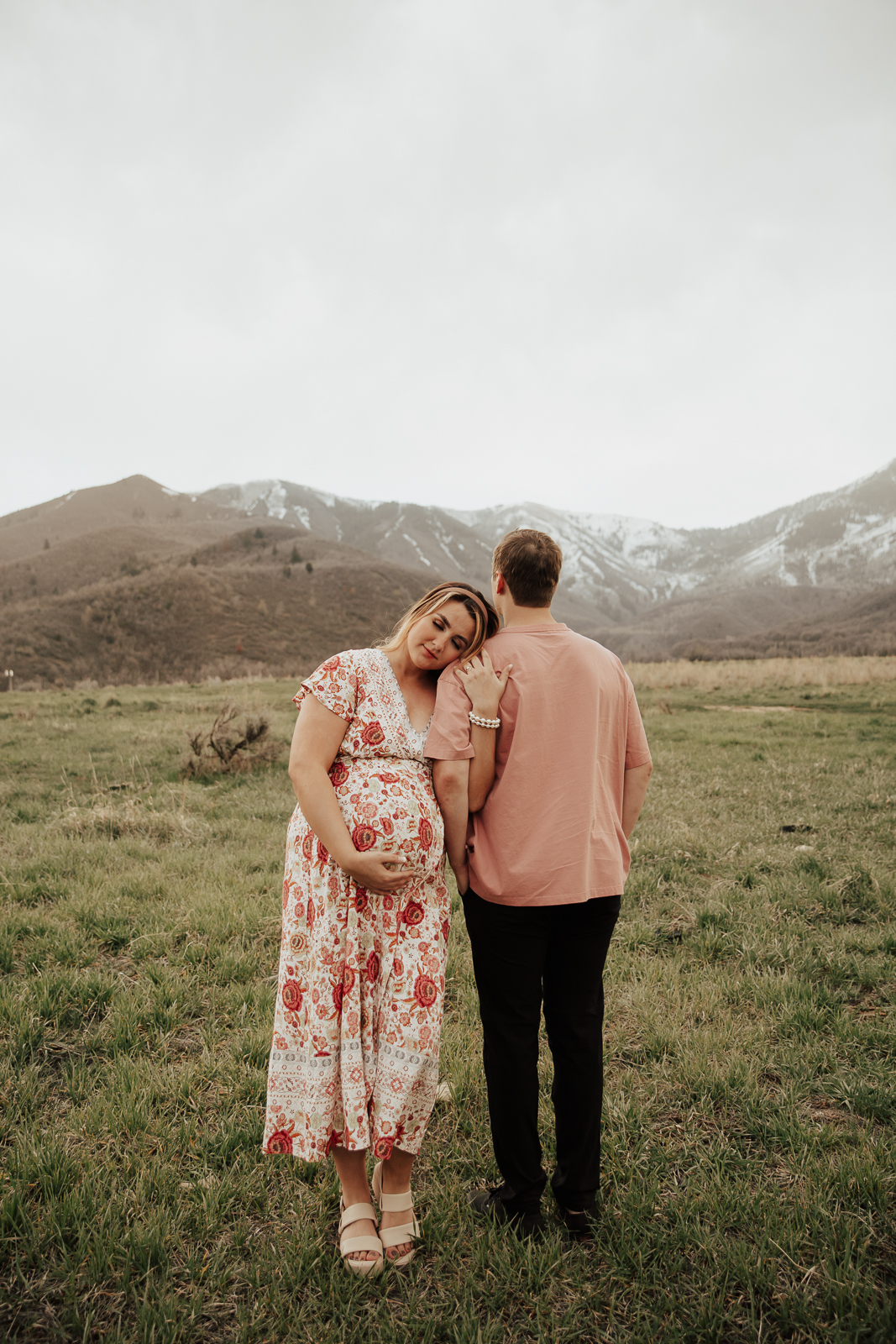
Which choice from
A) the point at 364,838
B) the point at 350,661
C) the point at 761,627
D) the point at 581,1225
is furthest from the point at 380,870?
the point at 761,627

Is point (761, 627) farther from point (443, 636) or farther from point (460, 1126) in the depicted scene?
point (443, 636)

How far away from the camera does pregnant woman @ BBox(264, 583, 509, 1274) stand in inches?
84.0

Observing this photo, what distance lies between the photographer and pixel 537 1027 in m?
2.18

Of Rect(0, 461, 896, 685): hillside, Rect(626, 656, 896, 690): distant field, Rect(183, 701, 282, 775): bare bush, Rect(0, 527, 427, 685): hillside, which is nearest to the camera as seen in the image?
Rect(183, 701, 282, 775): bare bush

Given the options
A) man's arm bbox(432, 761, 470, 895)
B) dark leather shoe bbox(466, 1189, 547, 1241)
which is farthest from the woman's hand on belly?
dark leather shoe bbox(466, 1189, 547, 1241)

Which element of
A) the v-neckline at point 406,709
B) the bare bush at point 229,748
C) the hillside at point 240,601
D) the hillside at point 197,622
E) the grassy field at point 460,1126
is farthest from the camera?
the hillside at point 240,601

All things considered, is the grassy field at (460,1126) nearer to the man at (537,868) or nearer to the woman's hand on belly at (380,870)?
the man at (537,868)

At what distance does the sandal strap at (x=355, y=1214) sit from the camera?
2.19m

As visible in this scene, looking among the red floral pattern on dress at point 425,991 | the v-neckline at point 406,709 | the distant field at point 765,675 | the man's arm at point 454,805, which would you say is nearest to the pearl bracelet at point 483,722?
the man's arm at point 454,805

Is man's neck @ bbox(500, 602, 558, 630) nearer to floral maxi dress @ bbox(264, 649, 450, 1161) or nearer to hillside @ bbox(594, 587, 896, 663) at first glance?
floral maxi dress @ bbox(264, 649, 450, 1161)

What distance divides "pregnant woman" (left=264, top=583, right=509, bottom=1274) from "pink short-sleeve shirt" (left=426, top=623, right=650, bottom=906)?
0.26ft

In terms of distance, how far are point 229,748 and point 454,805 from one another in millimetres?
8240

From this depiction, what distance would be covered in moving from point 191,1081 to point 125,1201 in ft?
2.12

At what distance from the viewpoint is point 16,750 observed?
10656 mm
